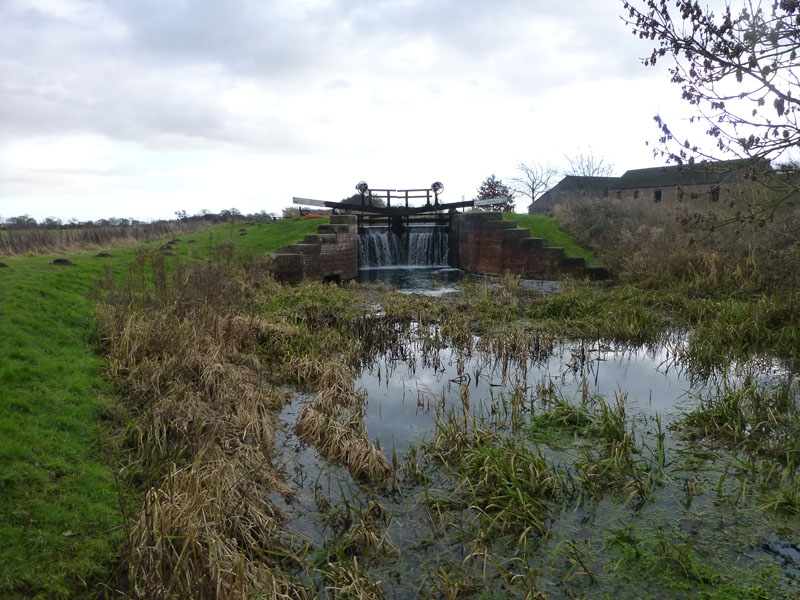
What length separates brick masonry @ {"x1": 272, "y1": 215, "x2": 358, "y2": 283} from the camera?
16250mm

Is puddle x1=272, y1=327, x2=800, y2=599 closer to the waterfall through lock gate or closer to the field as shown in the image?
the field

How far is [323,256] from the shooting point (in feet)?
58.7

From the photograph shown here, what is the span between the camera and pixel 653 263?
14500 millimetres

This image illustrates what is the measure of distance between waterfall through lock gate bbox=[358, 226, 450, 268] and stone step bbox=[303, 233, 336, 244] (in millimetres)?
4668

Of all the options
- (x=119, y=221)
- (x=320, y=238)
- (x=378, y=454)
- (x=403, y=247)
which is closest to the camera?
(x=378, y=454)

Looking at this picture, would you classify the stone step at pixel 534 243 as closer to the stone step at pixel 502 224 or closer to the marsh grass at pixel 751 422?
the stone step at pixel 502 224

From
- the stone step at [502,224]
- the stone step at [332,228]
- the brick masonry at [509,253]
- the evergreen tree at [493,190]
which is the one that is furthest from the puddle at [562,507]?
the evergreen tree at [493,190]

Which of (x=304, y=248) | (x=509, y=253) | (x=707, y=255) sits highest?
(x=304, y=248)

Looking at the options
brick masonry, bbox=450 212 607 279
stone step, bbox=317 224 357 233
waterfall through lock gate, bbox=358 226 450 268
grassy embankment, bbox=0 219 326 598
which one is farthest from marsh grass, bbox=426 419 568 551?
waterfall through lock gate, bbox=358 226 450 268

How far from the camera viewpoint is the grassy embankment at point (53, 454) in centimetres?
346

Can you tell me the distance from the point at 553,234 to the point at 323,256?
30.7ft

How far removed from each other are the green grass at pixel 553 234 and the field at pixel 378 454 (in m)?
9.78

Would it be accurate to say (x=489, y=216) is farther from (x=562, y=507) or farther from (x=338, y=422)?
(x=562, y=507)

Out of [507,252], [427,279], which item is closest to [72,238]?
[427,279]
